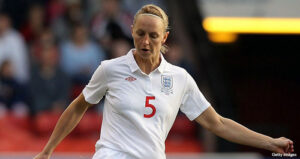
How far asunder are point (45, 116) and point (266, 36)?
4223 millimetres

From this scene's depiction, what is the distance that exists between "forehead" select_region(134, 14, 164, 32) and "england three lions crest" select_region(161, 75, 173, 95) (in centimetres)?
37

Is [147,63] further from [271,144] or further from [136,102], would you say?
[271,144]

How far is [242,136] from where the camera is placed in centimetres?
589

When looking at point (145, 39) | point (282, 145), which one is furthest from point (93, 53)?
point (145, 39)

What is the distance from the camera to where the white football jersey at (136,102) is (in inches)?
219

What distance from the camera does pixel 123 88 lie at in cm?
563

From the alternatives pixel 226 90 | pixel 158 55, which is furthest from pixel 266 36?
pixel 158 55

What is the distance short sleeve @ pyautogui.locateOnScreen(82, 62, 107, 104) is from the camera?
5.68 metres

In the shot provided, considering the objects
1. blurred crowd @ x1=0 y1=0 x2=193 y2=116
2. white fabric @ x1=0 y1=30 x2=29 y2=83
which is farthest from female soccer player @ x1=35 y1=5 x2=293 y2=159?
white fabric @ x1=0 y1=30 x2=29 y2=83

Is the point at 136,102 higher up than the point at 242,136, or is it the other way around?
the point at 136,102

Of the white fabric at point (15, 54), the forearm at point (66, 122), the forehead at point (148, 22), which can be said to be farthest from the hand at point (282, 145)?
the white fabric at point (15, 54)

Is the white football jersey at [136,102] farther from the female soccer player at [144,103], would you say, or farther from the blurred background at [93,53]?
the blurred background at [93,53]

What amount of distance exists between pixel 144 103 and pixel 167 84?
0.78ft

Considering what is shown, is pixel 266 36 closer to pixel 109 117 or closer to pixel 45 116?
pixel 45 116
